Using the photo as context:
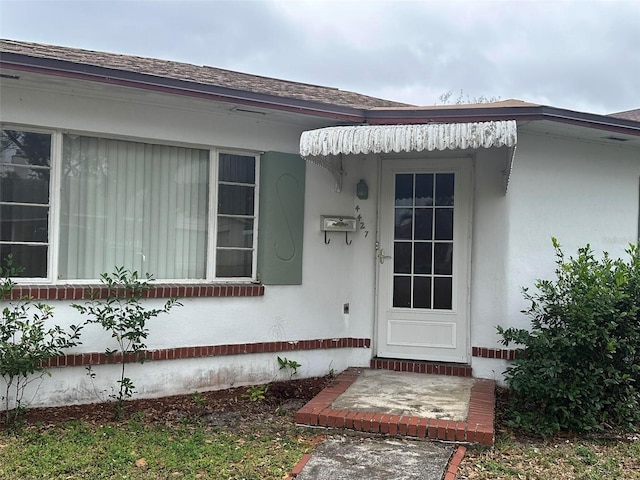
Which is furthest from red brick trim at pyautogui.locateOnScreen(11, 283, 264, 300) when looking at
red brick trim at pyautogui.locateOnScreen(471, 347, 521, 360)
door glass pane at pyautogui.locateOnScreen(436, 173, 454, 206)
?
red brick trim at pyautogui.locateOnScreen(471, 347, 521, 360)

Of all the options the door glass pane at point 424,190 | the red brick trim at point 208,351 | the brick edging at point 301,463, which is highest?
the door glass pane at point 424,190

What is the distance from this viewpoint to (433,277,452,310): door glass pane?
6.78 m

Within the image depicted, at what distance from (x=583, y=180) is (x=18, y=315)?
6.29 metres

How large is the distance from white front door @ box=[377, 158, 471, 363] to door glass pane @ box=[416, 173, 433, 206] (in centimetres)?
1

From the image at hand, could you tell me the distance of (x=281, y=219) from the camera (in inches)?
258

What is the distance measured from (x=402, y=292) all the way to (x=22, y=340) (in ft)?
13.6

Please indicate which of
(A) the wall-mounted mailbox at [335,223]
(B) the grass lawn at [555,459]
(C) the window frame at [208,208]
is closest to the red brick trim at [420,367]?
(B) the grass lawn at [555,459]

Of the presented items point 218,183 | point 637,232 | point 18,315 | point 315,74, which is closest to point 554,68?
point 315,74

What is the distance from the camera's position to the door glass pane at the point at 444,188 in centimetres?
681

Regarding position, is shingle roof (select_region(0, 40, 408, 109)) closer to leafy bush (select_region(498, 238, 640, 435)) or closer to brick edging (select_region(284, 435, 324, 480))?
leafy bush (select_region(498, 238, 640, 435))

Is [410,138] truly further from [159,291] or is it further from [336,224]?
[159,291]

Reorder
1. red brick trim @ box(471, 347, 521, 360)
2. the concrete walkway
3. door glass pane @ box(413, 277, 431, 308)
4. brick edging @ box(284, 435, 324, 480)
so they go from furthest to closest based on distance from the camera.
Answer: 1. door glass pane @ box(413, 277, 431, 308)
2. red brick trim @ box(471, 347, 521, 360)
3. the concrete walkway
4. brick edging @ box(284, 435, 324, 480)

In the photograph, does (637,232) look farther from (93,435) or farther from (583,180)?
(93,435)

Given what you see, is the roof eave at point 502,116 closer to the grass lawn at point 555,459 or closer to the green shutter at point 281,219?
the green shutter at point 281,219
